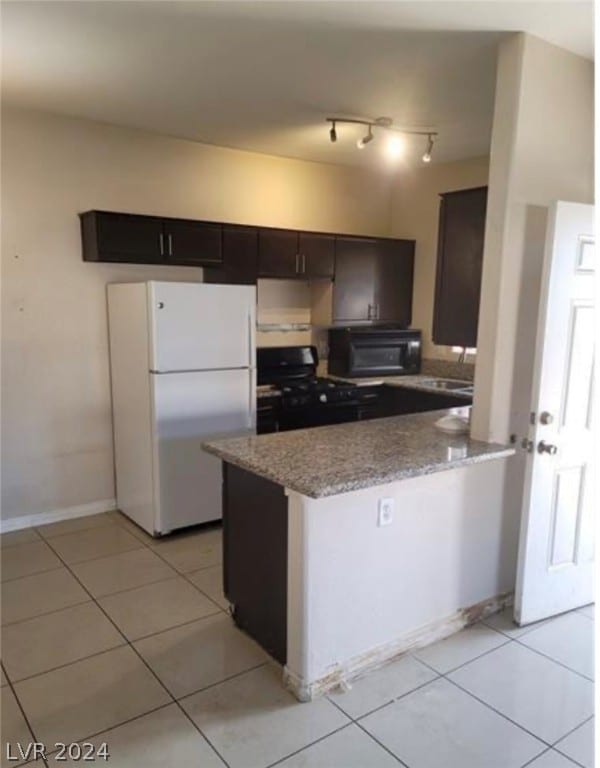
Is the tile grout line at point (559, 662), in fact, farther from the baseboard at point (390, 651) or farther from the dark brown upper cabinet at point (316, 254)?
the dark brown upper cabinet at point (316, 254)

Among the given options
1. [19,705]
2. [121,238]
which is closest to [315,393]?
[121,238]

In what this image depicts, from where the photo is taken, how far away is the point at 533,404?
98.5 inches

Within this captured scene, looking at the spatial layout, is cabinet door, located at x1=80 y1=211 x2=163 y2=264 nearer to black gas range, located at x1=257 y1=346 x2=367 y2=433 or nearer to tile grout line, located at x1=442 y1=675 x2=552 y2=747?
black gas range, located at x1=257 y1=346 x2=367 y2=433

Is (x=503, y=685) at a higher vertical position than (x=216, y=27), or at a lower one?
lower

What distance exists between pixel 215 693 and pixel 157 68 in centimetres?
282

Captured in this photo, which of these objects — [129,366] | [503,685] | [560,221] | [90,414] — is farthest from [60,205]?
[503,685]

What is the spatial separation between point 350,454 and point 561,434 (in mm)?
1012

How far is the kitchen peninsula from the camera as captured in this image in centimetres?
215

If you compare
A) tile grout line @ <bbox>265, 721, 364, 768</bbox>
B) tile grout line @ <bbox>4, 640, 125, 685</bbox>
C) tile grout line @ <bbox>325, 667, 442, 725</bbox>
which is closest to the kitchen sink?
tile grout line @ <bbox>325, 667, 442, 725</bbox>

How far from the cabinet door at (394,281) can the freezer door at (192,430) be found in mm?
1641

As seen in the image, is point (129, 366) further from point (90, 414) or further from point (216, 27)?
point (216, 27)

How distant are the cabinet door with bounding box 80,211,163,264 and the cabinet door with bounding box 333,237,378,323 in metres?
1.51

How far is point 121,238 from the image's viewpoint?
3.60 metres

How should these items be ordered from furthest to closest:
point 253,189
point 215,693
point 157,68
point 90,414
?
1. point 253,189
2. point 90,414
3. point 157,68
4. point 215,693
